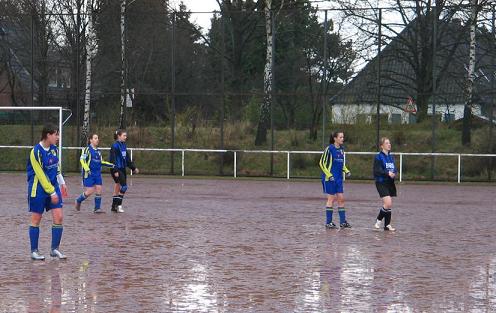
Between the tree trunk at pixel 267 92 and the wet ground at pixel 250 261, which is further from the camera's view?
the tree trunk at pixel 267 92

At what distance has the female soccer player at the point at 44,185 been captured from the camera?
1073cm

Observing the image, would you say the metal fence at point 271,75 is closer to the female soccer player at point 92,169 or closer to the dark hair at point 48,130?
the female soccer player at point 92,169

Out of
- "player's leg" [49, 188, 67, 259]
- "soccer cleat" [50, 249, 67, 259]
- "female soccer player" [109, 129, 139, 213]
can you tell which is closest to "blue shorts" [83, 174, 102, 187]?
"female soccer player" [109, 129, 139, 213]

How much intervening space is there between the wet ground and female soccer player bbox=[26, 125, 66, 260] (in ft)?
1.06

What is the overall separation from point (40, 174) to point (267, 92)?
2268 cm

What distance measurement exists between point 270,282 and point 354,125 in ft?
82.0

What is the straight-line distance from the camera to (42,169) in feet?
35.3

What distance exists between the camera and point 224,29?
33625mm

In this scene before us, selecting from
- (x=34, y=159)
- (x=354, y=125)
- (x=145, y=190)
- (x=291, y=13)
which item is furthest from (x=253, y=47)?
(x=34, y=159)

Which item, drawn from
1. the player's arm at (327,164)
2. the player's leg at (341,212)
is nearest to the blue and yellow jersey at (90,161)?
the player's arm at (327,164)

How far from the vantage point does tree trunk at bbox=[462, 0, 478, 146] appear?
102ft

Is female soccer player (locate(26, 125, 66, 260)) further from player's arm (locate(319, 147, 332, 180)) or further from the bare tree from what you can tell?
the bare tree

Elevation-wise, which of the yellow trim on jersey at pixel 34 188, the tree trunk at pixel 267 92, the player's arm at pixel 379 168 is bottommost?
the yellow trim on jersey at pixel 34 188

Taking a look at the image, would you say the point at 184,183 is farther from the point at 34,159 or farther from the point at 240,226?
the point at 34,159
